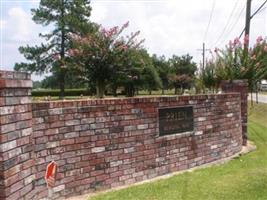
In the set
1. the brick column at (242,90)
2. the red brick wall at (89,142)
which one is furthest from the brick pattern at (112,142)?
the brick column at (242,90)

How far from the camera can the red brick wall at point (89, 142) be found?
3803 mm

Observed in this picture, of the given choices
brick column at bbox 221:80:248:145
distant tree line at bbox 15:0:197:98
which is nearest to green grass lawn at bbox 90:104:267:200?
brick column at bbox 221:80:248:145

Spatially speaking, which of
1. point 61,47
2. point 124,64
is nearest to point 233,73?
point 124,64

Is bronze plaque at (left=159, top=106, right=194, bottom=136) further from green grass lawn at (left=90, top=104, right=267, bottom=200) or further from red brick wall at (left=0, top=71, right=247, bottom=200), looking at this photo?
green grass lawn at (left=90, top=104, right=267, bottom=200)

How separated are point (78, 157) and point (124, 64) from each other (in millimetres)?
18049

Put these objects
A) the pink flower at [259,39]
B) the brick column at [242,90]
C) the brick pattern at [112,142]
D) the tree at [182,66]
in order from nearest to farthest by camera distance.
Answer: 1. the brick pattern at [112,142]
2. the brick column at [242,90]
3. the pink flower at [259,39]
4. the tree at [182,66]

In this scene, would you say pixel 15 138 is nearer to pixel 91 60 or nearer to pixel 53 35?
pixel 91 60

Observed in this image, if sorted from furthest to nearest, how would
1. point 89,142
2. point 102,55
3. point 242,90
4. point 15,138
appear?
point 102,55, point 242,90, point 89,142, point 15,138

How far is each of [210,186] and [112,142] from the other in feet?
5.19

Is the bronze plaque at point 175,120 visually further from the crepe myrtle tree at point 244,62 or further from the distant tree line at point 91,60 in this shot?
the distant tree line at point 91,60

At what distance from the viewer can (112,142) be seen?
5957 millimetres

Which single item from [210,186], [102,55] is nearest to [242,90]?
[210,186]

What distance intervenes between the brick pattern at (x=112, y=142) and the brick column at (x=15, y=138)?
2.34ft

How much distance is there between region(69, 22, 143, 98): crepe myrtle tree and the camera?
22.0 meters
